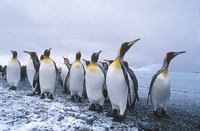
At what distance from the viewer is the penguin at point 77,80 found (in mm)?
12594

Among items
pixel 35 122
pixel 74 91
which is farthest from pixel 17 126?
pixel 74 91

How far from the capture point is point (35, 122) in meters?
8.18

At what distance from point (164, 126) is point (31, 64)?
727 cm

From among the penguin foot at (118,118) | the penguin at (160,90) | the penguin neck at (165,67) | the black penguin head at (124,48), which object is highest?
the black penguin head at (124,48)

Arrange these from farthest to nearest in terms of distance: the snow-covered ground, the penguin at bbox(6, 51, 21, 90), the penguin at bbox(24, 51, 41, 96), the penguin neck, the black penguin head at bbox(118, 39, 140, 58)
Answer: the penguin at bbox(6, 51, 21, 90), the penguin at bbox(24, 51, 41, 96), the penguin neck, the black penguin head at bbox(118, 39, 140, 58), the snow-covered ground

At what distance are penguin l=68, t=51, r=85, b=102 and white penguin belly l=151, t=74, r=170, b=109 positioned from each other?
286cm

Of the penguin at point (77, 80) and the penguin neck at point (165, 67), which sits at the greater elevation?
the penguin neck at point (165, 67)

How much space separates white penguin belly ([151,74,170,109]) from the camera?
34.9 ft

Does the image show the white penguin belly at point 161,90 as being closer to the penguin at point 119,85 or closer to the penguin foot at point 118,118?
the penguin at point 119,85

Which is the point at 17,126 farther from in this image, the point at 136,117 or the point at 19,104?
the point at 136,117

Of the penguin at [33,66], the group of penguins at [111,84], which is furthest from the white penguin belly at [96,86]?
the penguin at [33,66]

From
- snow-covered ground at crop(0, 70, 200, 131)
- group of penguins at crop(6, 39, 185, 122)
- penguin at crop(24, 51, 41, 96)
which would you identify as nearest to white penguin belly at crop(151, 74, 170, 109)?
group of penguins at crop(6, 39, 185, 122)

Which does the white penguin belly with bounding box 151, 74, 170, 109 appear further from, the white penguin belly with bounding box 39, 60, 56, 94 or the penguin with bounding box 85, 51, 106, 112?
the white penguin belly with bounding box 39, 60, 56, 94

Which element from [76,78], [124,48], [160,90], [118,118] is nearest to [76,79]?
[76,78]
